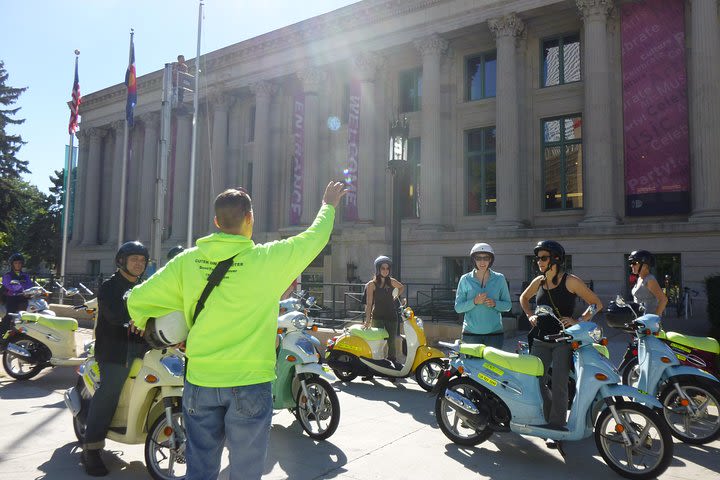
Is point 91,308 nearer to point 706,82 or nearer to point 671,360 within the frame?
point 671,360

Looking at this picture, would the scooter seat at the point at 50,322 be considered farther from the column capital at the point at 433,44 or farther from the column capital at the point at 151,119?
the column capital at the point at 151,119

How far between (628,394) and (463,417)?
4.92ft

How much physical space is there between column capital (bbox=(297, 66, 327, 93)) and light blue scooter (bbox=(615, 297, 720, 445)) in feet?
74.1

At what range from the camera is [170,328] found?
2605mm

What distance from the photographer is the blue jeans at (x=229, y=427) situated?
94.3 inches

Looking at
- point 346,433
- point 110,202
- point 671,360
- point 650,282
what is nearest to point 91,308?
point 346,433

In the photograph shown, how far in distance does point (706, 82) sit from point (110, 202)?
1425 inches

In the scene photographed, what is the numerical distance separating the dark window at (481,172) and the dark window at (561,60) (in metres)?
3.08

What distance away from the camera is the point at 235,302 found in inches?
96.6

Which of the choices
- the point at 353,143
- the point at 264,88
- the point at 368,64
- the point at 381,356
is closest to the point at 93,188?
the point at 264,88

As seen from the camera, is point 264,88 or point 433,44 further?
point 264,88

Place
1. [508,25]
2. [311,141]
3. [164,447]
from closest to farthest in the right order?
[164,447] < [508,25] < [311,141]

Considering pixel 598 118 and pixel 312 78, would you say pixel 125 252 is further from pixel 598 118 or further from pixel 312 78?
pixel 312 78

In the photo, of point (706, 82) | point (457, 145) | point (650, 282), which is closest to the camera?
point (650, 282)
